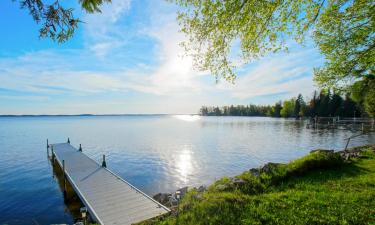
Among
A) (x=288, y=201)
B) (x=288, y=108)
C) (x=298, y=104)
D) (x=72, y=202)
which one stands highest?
(x=298, y=104)

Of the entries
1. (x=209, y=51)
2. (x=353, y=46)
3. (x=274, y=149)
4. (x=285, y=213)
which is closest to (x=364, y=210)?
(x=285, y=213)

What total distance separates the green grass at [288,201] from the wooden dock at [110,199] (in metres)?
2.52

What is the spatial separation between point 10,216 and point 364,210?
16351 millimetres

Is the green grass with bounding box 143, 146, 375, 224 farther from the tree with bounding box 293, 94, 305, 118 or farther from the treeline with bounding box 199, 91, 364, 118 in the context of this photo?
the tree with bounding box 293, 94, 305, 118

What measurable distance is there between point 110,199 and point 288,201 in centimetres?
846

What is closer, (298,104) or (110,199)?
(110,199)

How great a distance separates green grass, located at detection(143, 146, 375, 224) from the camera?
5340mm

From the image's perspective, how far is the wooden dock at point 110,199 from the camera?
888 cm

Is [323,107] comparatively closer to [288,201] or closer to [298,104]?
[298,104]

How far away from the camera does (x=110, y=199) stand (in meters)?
10.8

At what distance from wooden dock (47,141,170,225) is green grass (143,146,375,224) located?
2.52 m

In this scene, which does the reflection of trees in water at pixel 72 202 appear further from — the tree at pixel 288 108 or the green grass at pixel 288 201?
the tree at pixel 288 108

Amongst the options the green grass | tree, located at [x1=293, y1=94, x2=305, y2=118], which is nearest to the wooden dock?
the green grass

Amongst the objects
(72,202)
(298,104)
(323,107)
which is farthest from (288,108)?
(72,202)
